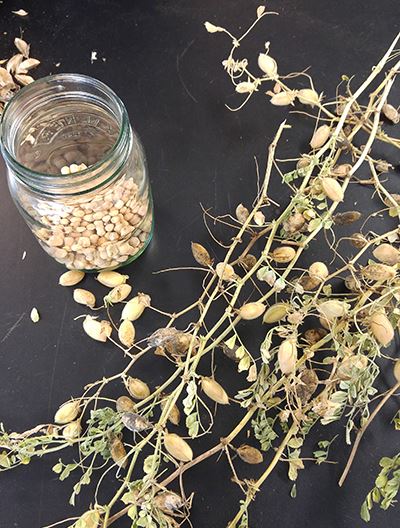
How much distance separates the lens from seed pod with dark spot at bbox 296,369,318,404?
0.58 m

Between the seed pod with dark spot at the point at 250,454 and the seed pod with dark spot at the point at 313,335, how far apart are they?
10 centimetres

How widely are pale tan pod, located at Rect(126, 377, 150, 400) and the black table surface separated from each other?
0.14ft

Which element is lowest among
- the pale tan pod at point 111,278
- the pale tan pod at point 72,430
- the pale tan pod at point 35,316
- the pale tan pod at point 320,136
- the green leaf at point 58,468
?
the green leaf at point 58,468

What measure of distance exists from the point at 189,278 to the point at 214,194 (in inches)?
3.4

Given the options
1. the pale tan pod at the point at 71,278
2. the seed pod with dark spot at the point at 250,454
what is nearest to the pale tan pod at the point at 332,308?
the seed pod with dark spot at the point at 250,454

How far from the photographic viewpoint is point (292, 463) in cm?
61

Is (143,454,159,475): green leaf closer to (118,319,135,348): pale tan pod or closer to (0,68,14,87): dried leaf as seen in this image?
(118,319,135,348): pale tan pod

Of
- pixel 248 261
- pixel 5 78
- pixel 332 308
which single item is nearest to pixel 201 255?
pixel 248 261

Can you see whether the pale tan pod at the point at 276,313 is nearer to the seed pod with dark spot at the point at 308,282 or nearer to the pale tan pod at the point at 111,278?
the seed pod with dark spot at the point at 308,282

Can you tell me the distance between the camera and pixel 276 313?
61cm

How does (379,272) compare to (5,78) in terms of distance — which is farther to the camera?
(5,78)

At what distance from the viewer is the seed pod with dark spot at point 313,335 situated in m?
0.65

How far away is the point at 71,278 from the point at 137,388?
13cm

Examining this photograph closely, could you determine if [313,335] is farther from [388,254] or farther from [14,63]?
[14,63]
